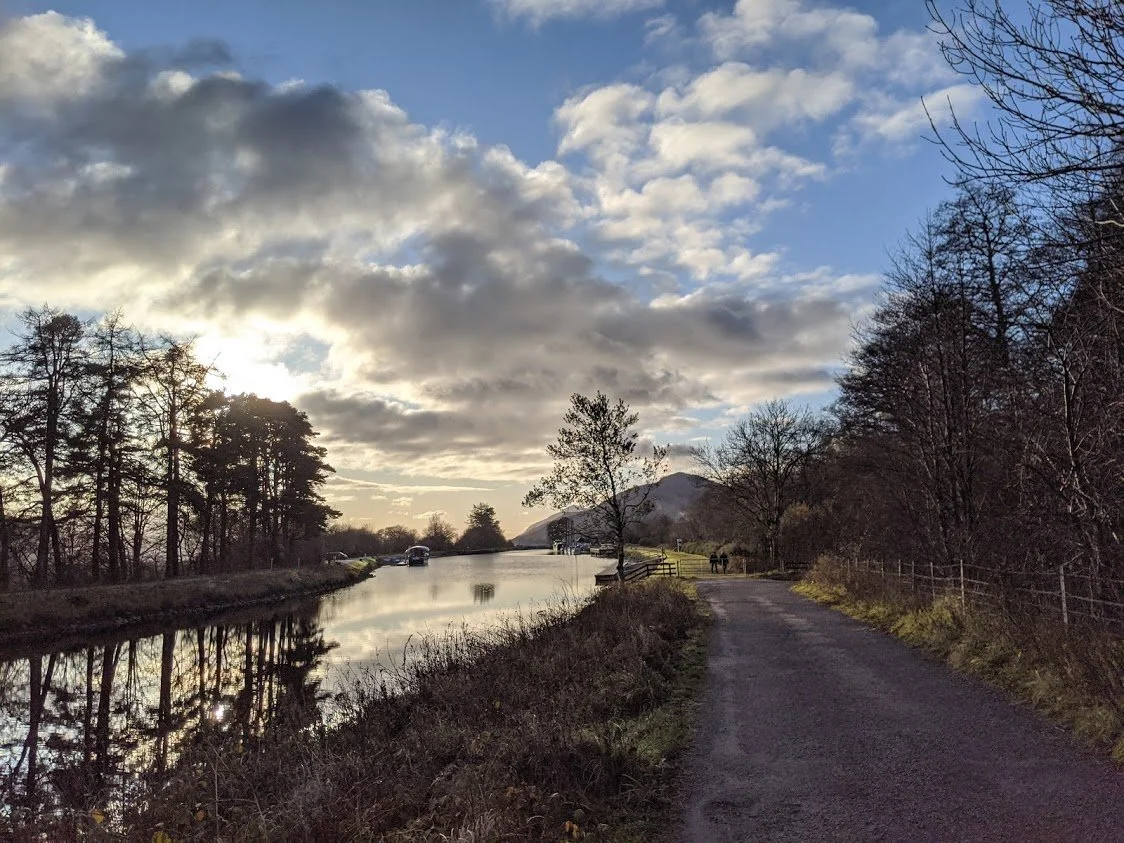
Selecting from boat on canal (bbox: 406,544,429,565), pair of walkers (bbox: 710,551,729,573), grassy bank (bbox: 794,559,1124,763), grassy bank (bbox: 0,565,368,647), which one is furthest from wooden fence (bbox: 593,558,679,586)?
boat on canal (bbox: 406,544,429,565)

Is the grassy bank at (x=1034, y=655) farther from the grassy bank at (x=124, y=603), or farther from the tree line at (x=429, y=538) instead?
the tree line at (x=429, y=538)

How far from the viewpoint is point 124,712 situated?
49.6 ft

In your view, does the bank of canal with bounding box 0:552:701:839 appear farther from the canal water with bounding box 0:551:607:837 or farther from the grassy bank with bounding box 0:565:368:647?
the grassy bank with bounding box 0:565:368:647

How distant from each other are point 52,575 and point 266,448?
18.7 metres

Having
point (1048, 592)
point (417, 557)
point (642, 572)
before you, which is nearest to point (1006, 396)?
point (1048, 592)

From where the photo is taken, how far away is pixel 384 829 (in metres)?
5.98

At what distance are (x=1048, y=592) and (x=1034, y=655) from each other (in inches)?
63.6

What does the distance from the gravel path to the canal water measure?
22.0 ft

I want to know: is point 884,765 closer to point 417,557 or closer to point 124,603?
point 124,603

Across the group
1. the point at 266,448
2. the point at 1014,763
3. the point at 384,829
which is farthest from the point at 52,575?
the point at 1014,763

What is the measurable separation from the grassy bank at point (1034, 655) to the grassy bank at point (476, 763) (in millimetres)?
4029

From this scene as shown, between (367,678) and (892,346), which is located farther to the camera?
(892,346)

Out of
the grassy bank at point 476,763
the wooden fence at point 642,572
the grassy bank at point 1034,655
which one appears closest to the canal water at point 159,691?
the grassy bank at point 476,763

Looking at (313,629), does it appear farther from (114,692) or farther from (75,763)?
(75,763)
